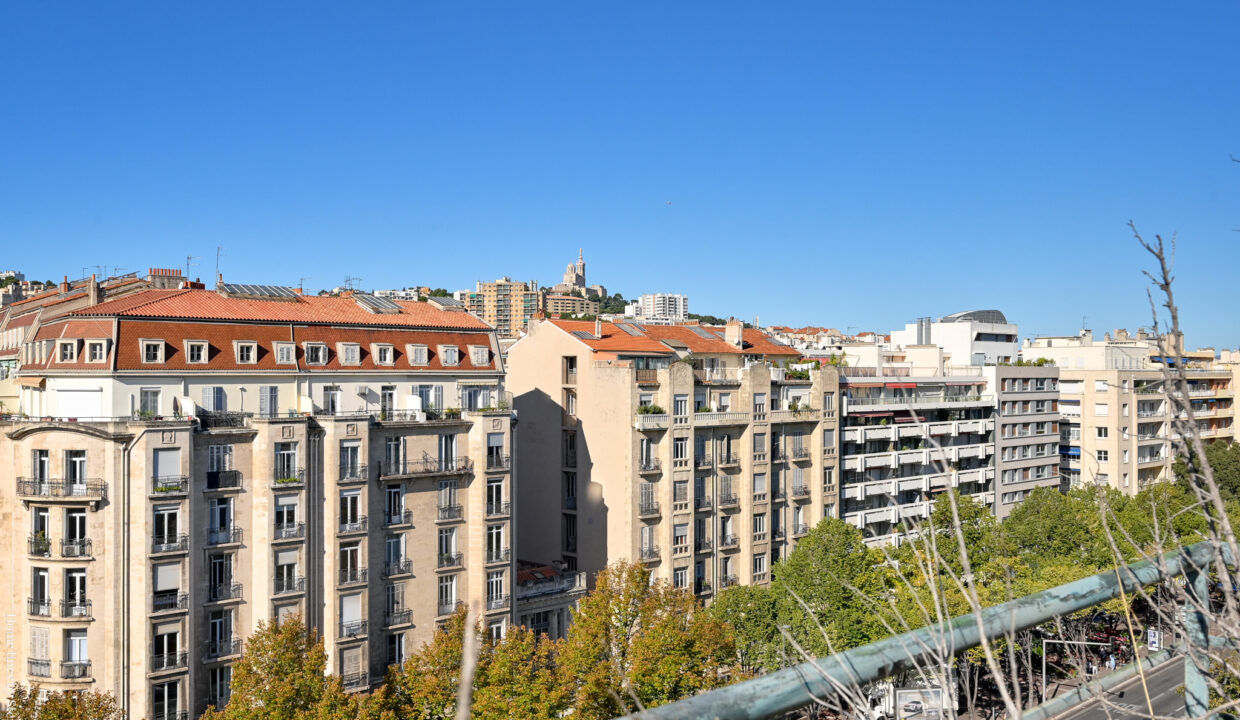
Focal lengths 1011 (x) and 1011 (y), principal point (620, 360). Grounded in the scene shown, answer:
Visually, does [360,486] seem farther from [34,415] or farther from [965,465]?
[965,465]

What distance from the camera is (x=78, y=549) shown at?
35.3 m

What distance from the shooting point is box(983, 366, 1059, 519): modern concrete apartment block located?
7281cm

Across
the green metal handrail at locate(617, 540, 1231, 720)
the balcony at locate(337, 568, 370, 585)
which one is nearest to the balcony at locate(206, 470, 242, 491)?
the balcony at locate(337, 568, 370, 585)

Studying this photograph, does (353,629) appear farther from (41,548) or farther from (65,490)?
(65,490)

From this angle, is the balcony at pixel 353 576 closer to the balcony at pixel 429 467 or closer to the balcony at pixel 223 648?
the balcony at pixel 429 467

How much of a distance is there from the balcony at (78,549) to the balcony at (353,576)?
354 inches

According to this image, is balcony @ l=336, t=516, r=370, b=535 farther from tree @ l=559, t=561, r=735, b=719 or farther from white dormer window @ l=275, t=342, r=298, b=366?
tree @ l=559, t=561, r=735, b=719

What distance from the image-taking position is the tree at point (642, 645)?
114 ft

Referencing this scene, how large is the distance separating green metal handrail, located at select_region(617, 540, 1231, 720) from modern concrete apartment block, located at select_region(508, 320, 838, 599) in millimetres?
44801

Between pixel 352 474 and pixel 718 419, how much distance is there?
20.9 meters

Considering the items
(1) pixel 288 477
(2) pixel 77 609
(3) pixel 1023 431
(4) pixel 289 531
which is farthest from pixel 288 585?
(3) pixel 1023 431

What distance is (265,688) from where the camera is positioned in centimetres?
3173

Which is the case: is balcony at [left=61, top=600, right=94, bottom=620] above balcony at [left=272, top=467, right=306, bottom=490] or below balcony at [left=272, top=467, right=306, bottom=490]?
Result: below

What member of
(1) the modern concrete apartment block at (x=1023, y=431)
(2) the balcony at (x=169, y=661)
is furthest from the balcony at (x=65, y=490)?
(1) the modern concrete apartment block at (x=1023, y=431)
